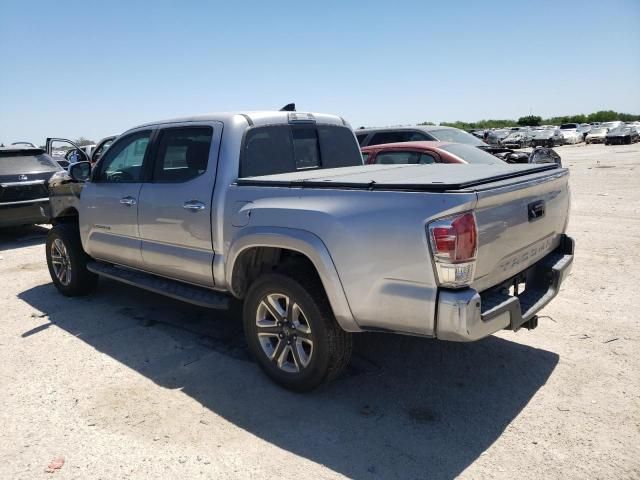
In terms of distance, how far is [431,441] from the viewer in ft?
9.56

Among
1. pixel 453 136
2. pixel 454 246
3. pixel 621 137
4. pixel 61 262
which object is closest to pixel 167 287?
pixel 61 262

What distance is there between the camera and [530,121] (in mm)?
79688

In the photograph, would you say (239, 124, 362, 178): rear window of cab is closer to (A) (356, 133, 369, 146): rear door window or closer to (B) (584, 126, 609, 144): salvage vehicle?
(A) (356, 133, 369, 146): rear door window

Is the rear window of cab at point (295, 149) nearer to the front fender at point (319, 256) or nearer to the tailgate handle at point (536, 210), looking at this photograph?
the front fender at point (319, 256)

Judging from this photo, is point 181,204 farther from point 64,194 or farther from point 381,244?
point 64,194

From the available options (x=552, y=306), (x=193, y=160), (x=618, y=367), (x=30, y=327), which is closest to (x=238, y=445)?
(x=193, y=160)

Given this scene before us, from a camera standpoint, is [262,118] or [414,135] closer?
[262,118]

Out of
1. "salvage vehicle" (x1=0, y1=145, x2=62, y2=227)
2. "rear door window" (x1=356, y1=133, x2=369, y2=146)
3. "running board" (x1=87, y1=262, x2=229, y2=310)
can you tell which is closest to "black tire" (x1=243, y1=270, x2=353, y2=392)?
"running board" (x1=87, y1=262, x2=229, y2=310)

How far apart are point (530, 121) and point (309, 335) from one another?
281ft

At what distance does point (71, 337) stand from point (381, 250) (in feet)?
11.0

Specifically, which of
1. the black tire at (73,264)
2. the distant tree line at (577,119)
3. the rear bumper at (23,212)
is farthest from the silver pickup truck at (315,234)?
the distant tree line at (577,119)

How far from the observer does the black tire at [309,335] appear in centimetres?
326

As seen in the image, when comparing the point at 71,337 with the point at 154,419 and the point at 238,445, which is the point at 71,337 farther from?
the point at 238,445

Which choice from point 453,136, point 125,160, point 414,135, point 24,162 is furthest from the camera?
point 453,136
